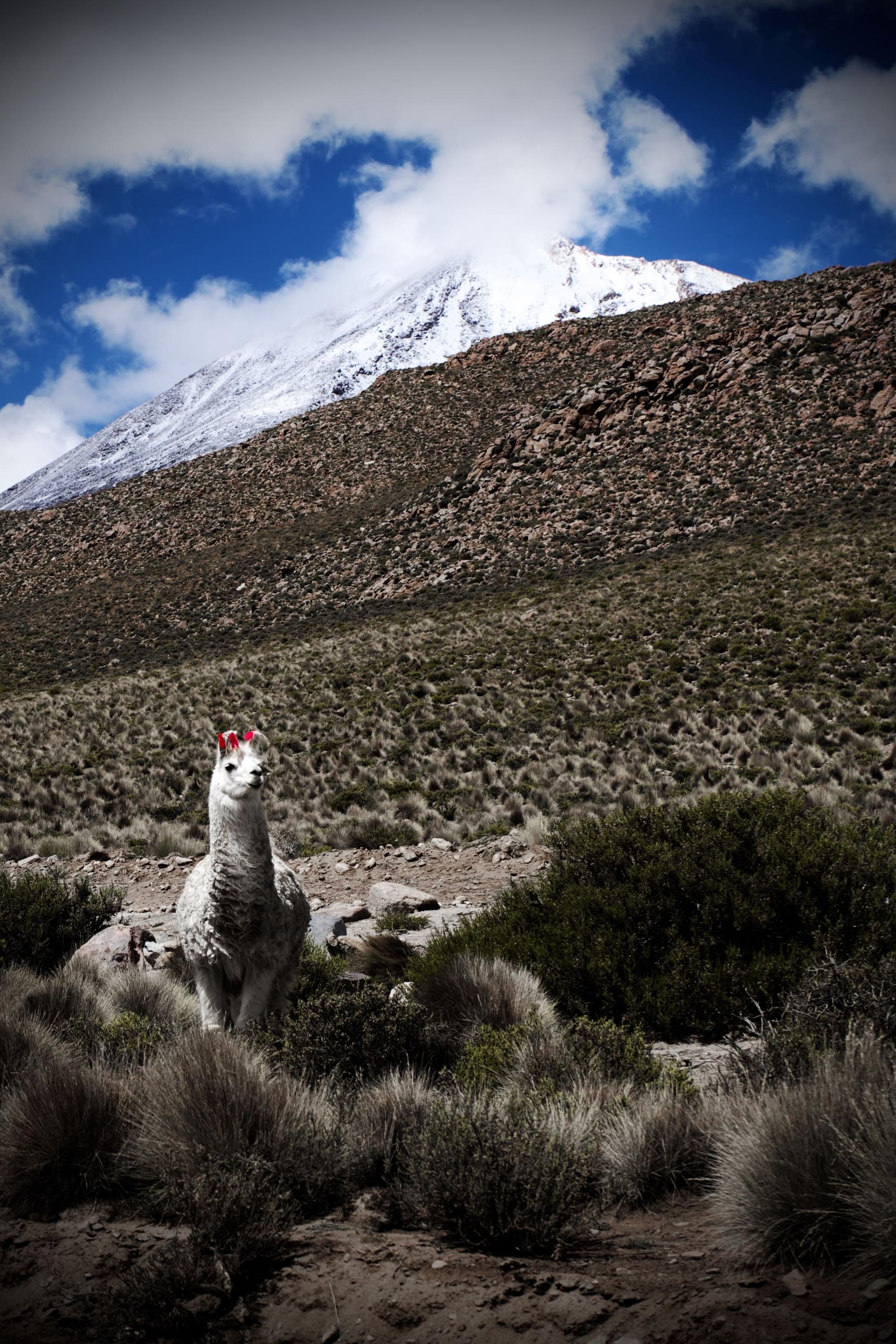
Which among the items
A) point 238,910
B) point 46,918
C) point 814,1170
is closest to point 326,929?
point 46,918

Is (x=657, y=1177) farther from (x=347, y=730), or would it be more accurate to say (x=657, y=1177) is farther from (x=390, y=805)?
(x=347, y=730)

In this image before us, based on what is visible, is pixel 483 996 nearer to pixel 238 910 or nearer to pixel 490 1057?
pixel 490 1057

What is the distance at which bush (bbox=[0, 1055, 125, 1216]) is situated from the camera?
3.22m

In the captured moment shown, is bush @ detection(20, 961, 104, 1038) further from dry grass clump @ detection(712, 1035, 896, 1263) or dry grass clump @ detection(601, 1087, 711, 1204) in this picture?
dry grass clump @ detection(712, 1035, 896, 1263)

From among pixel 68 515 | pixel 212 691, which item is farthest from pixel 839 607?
pixel 68 515

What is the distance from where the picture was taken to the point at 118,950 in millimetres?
6730

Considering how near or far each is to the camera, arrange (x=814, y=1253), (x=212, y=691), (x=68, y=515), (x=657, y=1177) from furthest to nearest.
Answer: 1. (x=68, y=515)
2. (x=212, y=691)
3. (x=657, y=1177)
4. (x=814, y=1253)

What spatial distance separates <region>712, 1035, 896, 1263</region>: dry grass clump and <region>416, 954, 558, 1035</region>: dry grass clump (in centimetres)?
208

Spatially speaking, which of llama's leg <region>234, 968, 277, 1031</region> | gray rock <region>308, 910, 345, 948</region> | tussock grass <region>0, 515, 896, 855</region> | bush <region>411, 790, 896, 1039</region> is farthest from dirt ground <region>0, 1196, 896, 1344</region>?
tussock grass <region>0, 515, 896, 855</region>

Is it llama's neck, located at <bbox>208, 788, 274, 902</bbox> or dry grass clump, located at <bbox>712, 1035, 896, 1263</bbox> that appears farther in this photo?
llama's neck, located at <bbox>208, 788, 274, 902</bbox>

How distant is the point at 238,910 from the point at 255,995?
561 millimetres

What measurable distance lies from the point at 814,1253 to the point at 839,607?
24133 millimetres

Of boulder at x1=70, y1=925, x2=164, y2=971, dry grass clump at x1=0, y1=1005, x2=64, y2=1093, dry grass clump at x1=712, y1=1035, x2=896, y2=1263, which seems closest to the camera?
dry grass clump at x1=712, y1=1035, x2=896, y2=1263

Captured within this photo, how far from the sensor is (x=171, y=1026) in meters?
4.93
